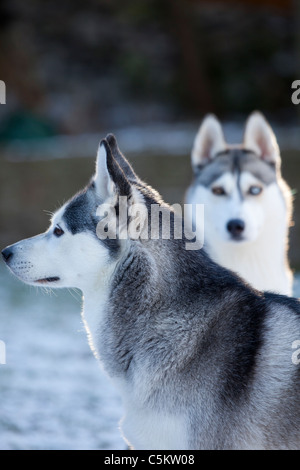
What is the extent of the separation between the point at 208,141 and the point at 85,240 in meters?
2.57

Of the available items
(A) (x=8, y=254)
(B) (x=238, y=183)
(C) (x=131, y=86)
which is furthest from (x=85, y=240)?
(C) (x=131, y=86)

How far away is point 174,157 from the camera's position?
418 inches

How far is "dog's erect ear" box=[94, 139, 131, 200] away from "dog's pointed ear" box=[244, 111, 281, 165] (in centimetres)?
237

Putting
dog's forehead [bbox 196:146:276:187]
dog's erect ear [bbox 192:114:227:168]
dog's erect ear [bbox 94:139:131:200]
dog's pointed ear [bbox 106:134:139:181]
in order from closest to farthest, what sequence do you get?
1. dog's erect ear [bbox 94:139:131:200]
2. dog's pointed ear [bbox 106:134:139:181]
3. dog's forehead [bbox 196:146:276:187]
4. dog's erect ear [bbox 192:114:227:168]

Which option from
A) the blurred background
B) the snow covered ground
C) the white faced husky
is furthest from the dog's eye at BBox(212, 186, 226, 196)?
the blurred background

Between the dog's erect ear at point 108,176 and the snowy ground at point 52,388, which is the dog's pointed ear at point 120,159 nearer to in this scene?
the dog's erect ear at point 108,176

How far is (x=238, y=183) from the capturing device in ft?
16.5

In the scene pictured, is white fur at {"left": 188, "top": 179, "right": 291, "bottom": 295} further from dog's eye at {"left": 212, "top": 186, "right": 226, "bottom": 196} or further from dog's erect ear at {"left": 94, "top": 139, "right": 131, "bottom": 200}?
dog's erect ear at {"left": 94, "top": 139, "right": 131, "bottom": 200}

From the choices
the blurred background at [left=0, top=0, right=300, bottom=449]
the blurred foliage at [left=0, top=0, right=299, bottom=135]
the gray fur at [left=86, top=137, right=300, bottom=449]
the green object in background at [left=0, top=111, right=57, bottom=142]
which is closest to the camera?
the gray fur at [left=86, top=137, right=300, bottom=449]

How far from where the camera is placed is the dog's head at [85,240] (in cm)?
304

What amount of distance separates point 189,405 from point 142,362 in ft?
0.90

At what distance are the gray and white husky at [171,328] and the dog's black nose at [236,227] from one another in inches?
64.3

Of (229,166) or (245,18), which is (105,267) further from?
(245,18)

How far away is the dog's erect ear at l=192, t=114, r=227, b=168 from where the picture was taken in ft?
17.6
